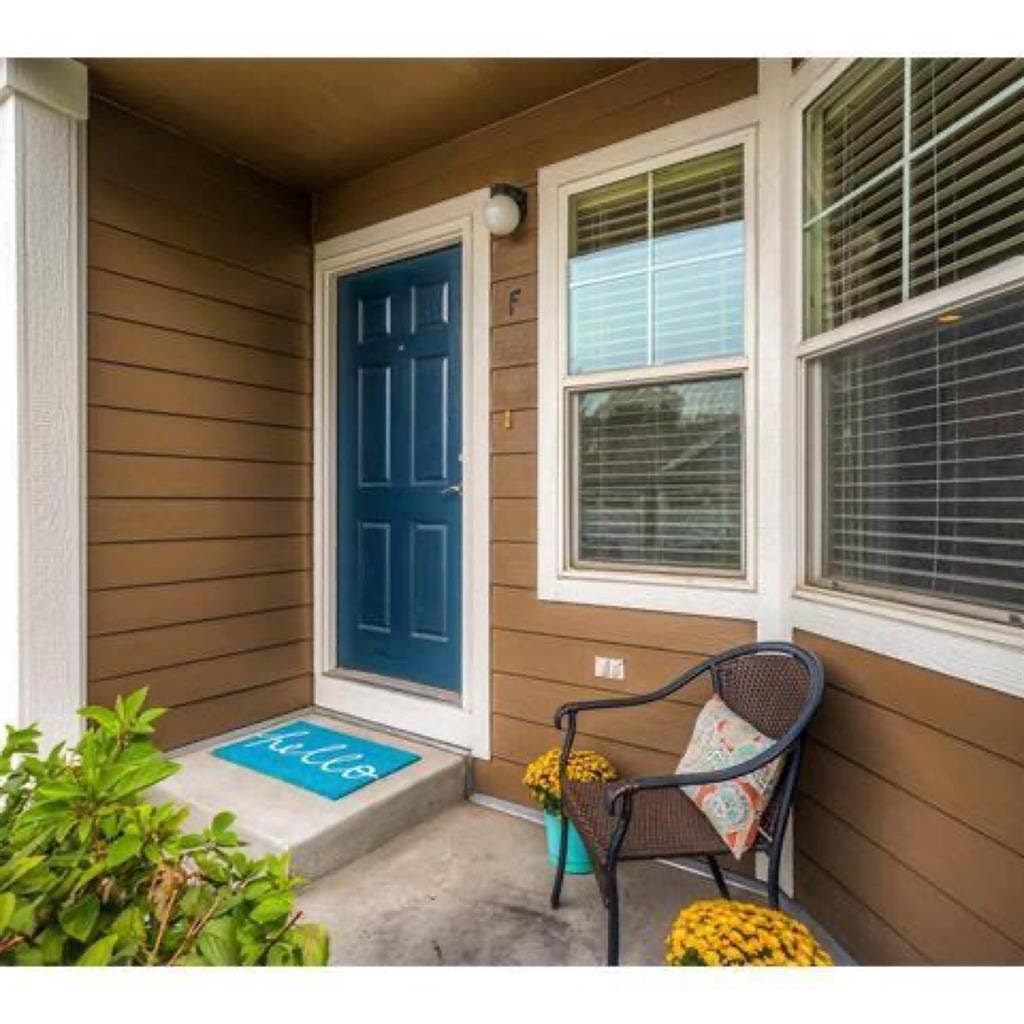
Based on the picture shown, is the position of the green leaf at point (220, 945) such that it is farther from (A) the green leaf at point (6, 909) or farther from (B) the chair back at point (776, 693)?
(B) the chair back at point (776, 693)

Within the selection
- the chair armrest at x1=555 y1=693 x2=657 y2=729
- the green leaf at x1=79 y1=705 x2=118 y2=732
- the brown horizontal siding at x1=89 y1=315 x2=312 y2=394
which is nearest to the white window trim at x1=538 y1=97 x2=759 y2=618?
the chair armrest at x1=555 y1=693 x2=657 y2=729

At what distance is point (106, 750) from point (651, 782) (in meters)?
1.14

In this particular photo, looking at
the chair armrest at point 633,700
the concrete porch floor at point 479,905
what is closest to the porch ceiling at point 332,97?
the chair armrest at point 633,700

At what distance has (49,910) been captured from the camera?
0.70 metres

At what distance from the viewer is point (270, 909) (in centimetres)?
72

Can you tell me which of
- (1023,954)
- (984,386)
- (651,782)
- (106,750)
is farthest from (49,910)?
(984,386)

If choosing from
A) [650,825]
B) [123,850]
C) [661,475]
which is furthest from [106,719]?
[661,475]

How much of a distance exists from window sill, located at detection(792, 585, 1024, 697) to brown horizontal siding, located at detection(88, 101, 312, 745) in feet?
7.38

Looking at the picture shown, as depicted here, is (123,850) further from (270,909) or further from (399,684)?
(399,684)

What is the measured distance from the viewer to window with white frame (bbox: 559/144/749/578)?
83.0 inches

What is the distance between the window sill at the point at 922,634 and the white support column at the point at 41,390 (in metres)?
2.44
